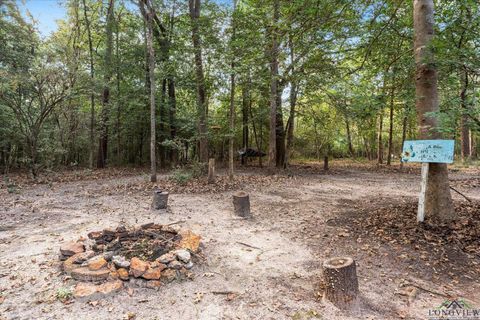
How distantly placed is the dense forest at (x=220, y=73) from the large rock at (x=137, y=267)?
368cm

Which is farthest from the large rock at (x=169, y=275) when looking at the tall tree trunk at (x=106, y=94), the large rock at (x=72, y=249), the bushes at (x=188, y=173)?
the tall tree trunk at (x=106, y=94)

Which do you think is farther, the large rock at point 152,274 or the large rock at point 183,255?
the large rock at point 183,255

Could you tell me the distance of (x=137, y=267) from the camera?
8.99ft

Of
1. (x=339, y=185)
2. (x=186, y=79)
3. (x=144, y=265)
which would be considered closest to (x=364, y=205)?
(x=339, y=185)

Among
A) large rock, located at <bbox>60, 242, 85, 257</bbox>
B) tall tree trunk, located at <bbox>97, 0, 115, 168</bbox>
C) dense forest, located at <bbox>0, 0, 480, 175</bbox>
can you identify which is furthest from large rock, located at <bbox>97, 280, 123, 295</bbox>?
tall tree trunk, located at <bbox>97, 0, 115, 168</bbox>

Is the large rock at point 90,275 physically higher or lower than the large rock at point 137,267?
lower

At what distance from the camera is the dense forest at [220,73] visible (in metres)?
4.11

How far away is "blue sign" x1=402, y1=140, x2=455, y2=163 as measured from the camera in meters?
3.55

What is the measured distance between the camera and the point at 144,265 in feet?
9.10

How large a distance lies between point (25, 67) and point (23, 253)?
8.59m

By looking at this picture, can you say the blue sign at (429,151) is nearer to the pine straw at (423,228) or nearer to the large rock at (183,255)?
the pine straw at (423,228)

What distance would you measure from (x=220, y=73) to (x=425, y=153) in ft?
21.5

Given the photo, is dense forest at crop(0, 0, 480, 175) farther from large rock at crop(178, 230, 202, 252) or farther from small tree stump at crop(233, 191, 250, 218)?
large rock at crop(178, 230, 202, 252)

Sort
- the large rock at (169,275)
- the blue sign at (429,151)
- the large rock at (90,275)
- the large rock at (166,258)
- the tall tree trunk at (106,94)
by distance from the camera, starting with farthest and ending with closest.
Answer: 1. the tall tree trunk at (106,94)
2. the blue sign at (429,151)
3. the large rock at (166,258)
4. the large rock at (169,275)
5. the large rock at (90,275)
